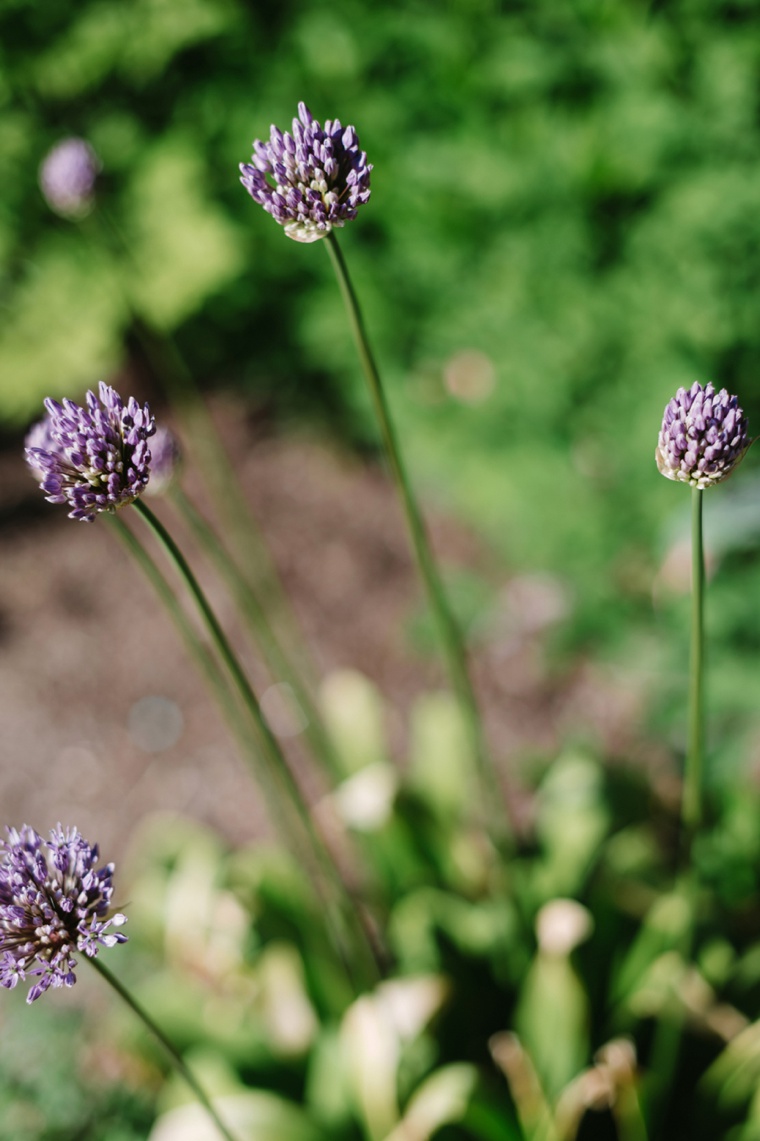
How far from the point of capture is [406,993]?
191 cm

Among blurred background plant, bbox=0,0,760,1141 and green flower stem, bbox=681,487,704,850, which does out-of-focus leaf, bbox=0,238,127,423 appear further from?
green flower stem, bbox=681,487,704,850

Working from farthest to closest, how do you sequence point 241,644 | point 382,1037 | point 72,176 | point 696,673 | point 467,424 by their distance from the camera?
point 241,644 → point 467,424 → point 382,1037 → point 72,176 → point 696,673

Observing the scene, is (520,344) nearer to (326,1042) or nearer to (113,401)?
(326,1042)

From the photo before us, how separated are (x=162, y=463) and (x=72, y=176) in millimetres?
607

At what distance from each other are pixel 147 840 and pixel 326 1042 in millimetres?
966

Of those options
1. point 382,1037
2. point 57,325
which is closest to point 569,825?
point 382,1037

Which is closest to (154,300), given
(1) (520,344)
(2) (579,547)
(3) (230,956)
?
(1) (520,344)

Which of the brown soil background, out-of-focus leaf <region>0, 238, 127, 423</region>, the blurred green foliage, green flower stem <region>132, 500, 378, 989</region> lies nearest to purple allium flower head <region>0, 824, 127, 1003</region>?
green flower stem <region>132, 500, 378, 989</region>

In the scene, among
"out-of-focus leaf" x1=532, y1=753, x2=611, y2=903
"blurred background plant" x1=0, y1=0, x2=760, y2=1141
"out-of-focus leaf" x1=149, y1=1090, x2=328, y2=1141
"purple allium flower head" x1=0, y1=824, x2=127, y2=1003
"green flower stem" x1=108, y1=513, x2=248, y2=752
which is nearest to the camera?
"purple allium flower head" x1=0, y1=824, x2=127, y2=1003

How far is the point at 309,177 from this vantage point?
1017 millimetres

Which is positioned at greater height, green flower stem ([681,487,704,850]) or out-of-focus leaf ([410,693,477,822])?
out-of-focus leaf ([410,693,477,822])

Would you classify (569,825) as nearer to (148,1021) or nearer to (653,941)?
(653,941)

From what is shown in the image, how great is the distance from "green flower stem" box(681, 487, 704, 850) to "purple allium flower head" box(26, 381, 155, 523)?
1.91 feet

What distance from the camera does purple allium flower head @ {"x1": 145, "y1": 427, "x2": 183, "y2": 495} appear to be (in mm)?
1474
